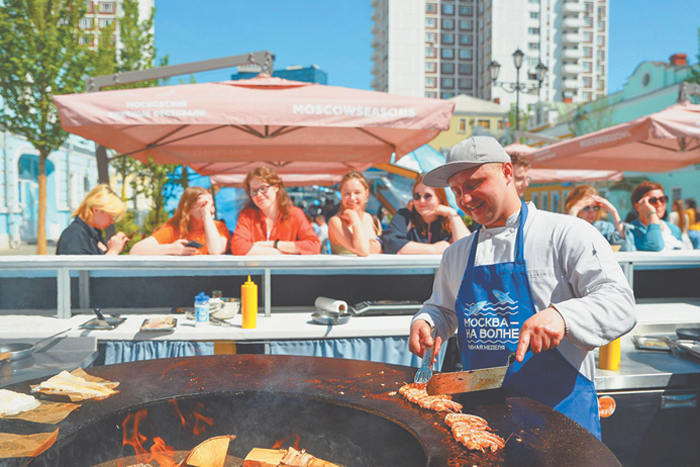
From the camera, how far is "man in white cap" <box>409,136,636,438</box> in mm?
2080

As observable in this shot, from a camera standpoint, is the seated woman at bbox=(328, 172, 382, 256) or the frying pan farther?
the seated woman at bbox=(328, 172, 382, 256)

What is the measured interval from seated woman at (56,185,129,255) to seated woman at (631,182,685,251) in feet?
15.4

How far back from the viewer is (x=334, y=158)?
7645 millimetres

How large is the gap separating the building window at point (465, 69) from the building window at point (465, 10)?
8.56m

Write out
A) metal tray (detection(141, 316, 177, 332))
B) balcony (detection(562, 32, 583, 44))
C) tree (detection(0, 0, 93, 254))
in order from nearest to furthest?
metal tray (detection(141, 316, 177, 332)) < tree (detection(0, 0, 93, 254)) < balcony (detection(562, 32, 583, 44))

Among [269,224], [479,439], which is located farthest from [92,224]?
[479,439]

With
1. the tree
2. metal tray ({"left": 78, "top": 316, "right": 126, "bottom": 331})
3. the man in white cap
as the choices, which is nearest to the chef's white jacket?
the man in white cap

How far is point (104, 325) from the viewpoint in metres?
3.63

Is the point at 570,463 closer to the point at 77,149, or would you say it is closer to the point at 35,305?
the point at 35,305

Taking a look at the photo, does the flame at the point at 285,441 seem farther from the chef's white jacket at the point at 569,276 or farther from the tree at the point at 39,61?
the tree at the point at 39,61

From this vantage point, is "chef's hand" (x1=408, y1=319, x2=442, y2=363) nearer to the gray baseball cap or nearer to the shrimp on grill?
the shrimp on grill

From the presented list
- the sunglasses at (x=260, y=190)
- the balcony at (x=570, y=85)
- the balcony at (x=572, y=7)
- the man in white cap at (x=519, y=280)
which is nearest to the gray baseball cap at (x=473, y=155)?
the man in white cap at (x=519, y=280)

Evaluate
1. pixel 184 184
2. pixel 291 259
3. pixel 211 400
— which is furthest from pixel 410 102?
pixel 184 184

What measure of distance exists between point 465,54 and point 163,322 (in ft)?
297
